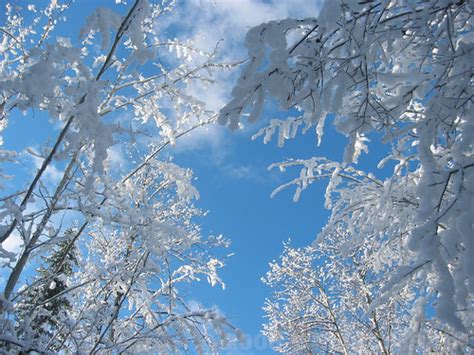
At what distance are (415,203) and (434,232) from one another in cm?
205

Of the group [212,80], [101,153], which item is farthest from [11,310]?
[212,80]

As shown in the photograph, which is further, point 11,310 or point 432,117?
point 11,310

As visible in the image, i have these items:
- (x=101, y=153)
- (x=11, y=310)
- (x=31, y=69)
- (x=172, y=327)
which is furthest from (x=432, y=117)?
(x=11, y=310)

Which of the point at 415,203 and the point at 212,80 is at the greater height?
the point at 212,80

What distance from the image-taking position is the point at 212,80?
490 centimetres

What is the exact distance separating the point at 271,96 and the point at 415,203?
2.13 meters

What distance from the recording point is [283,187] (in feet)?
12.6

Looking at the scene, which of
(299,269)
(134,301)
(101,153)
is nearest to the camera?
(101,153)

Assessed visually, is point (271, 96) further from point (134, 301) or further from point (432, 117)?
point (134, 301)

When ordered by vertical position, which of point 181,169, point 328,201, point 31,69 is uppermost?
point 181,169

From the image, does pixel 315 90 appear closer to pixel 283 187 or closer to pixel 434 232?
pixel 434 232

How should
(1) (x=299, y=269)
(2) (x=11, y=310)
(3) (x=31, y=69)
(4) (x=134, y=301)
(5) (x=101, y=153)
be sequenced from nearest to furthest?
(3) (x=31, y=69)
(5) (x=101, y=153)
(2) (x=11, y=310)
(4) (x=134, y=301)
(1) (x=299, y=269)

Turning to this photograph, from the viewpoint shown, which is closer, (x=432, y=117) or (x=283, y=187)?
(x=432, y=117)

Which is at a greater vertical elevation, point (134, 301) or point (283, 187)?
point (283, 187)
